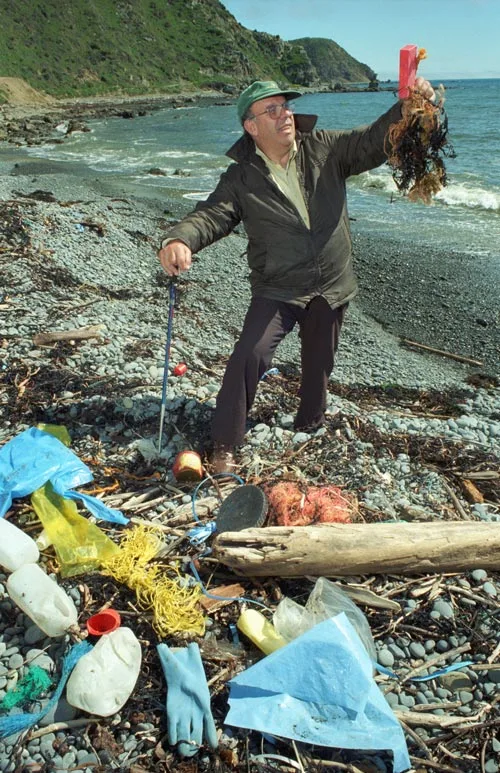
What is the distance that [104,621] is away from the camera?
3115mm

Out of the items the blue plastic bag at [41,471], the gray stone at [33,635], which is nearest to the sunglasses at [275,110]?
the blue plastic bag at [41,471]

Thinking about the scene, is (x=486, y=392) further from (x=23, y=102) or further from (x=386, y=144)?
(x=23, y=102)

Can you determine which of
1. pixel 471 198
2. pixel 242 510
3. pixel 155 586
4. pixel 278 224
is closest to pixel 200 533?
pixel 242 510

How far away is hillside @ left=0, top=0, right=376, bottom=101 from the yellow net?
7110 cm

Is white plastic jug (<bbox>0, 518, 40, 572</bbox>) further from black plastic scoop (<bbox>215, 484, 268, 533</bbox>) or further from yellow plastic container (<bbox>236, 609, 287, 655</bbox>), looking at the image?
yellow plastic container (<bbox>236, 609, 287, 655</bbox>)

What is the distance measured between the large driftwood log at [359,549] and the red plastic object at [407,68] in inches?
119

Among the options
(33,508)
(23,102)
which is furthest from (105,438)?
(23,102)

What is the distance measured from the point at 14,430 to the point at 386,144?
376 centimetres

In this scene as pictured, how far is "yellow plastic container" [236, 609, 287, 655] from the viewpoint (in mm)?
3055

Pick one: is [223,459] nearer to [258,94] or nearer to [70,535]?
[70,535]

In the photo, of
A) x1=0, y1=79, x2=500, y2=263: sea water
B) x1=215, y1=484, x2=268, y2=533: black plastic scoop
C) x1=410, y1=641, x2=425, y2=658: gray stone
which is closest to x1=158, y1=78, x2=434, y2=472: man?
x1=215, y1=484, x2=268, y2=533: black plastic scoop

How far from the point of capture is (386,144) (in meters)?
4.32

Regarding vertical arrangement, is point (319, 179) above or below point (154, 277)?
above

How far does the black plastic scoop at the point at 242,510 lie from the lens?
3.87 m
